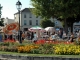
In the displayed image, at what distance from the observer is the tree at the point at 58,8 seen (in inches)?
1892

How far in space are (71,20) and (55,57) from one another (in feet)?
156

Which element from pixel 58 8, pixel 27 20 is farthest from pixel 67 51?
pixel 27 20

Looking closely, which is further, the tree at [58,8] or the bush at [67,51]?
the tree at [58,8]

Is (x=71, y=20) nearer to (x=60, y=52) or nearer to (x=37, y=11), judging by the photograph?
(x=37, y=11)

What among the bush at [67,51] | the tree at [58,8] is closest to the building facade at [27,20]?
the tree at [58,8]

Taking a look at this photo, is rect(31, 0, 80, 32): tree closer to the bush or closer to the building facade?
the bush

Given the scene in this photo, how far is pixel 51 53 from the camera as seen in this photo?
17.9m

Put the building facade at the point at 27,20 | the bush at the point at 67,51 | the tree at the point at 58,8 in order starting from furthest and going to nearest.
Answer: the building facade at the point at 27,20 → the tree at the point at 58,8 → the bush at the point at 67,51

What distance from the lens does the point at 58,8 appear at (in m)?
48.0

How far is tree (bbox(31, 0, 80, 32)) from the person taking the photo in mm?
48062

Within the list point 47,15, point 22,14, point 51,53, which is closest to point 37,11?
point 47,15

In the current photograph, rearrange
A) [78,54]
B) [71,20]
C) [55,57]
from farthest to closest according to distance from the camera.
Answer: [71,20] → [78,54] → [55,57]

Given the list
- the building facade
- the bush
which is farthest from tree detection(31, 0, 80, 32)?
the building facade

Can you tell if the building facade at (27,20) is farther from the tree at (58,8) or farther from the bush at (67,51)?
the bush at (67,51)
